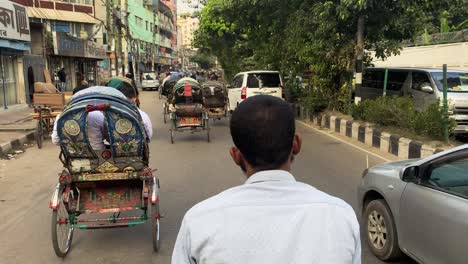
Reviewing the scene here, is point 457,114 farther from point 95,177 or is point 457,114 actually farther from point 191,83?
point 95,177

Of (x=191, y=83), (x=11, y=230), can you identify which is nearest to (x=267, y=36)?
(x=191, y=83)

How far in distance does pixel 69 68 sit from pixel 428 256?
2928 centimetres

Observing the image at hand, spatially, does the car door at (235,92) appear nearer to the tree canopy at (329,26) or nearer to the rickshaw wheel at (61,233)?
the tree canopy at (329,26)

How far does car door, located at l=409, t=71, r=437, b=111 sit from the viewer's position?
11.8m

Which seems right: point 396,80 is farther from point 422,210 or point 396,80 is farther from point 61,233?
point 61,233

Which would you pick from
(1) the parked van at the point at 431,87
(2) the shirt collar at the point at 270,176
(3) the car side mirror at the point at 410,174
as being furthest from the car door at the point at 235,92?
(2) the shirt collar at the point at 270,176

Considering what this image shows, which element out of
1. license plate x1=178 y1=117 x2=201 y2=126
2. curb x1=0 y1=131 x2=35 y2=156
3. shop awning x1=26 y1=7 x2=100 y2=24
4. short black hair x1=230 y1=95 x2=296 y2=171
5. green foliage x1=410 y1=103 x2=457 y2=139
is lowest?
curb x1=0 y1=131 x2=35 y2=156

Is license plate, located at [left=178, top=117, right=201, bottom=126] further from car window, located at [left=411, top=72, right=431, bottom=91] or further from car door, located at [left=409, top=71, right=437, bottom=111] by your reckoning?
car window, located at [left=411, top=72, right=431, bottom=91]

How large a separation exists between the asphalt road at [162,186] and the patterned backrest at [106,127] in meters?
0.90

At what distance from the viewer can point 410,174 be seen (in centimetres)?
382

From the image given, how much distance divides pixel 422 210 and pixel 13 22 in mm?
17788

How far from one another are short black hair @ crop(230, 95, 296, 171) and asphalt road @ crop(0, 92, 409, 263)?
310cm

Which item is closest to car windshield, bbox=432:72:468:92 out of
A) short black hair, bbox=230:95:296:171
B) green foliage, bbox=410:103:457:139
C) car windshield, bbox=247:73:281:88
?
green foliage, bbox=410:103:457:139

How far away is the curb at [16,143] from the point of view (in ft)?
33.0
